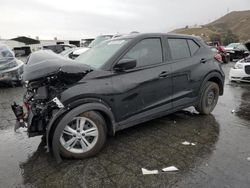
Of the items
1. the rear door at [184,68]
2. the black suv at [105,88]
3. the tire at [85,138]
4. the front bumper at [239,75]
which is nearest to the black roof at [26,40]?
the front bumper at [239,75]

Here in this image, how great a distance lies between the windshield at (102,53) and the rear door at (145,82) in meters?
0.25

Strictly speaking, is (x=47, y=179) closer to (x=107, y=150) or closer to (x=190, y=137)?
(x=107, y=150)

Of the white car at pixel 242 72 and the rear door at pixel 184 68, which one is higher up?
the rear door at pixel 184 68

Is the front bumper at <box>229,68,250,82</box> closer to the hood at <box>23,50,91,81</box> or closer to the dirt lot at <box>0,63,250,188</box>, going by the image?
the dirt lot at <box>0,63,250,188</box>

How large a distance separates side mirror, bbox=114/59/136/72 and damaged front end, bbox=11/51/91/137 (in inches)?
19.4

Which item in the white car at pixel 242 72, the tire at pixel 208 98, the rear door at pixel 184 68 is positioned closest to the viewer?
the rear door at pixel 184 68

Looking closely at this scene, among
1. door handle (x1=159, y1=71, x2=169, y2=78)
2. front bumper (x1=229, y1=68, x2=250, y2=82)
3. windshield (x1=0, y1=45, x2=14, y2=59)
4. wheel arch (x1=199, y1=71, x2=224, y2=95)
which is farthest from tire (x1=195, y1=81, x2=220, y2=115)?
windshield (x1=0, y1=45, x2=14, y2=59)

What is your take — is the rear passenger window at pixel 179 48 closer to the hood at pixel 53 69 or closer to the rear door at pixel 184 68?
the rear door at pixel 184 68

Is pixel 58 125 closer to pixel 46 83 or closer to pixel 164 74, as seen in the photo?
pixel 46 83

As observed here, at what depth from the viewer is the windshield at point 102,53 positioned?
15.2 ft

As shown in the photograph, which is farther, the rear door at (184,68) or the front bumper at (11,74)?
the front bumper at (11,74)

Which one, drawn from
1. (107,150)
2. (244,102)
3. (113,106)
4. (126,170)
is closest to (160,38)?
(113,106)

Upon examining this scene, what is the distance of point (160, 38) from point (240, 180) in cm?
287

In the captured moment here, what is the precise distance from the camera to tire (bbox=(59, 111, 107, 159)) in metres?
3.98
